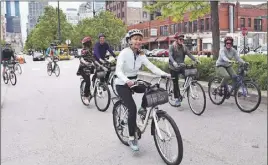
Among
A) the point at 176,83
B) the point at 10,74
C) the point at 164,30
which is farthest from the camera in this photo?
the point at 164,30

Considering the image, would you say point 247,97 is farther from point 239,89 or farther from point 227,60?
point 227,60

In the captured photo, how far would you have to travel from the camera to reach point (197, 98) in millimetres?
7574

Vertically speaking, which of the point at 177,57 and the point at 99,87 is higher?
the point at 177,57

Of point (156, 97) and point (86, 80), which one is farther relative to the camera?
point (86, 80)

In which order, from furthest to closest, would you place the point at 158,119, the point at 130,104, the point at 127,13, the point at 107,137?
the point at 127,13, the point at 107,137, the point at 130,104, the point at 158,119

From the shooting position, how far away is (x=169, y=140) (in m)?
4.44

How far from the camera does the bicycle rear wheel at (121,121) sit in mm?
5336

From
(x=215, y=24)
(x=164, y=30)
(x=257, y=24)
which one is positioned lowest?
(x=215, y=24)

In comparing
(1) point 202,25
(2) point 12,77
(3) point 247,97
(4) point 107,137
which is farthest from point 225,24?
(4) point 107,137

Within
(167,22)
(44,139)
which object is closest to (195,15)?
(44,139)

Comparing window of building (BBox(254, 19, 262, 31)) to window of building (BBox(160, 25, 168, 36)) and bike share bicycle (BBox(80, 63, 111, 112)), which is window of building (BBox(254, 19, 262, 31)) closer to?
window of building (BBox(160, 25, 168, 36))

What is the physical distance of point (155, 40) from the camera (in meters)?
73.8

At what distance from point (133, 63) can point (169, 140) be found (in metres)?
1.21

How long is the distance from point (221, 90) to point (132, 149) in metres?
3.85
